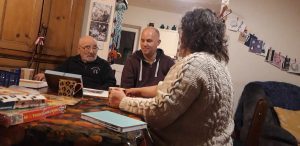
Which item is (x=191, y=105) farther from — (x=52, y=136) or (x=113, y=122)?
(x=52, y=136)

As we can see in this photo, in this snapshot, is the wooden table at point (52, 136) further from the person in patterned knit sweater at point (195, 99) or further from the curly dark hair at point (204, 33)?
the curly dark hair at point (204, 33)

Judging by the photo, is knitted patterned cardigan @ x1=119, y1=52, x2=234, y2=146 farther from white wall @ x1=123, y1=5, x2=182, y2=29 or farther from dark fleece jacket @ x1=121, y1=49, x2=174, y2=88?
white wall @ x1=123, y1=5, x2=182, y2=29

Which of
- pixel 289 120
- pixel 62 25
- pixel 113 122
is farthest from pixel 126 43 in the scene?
pixel 113 122

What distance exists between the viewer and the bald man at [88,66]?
8.18 ft

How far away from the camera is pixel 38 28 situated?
2.52 meters

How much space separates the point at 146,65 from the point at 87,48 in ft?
1.78

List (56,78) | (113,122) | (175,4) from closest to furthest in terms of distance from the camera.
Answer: (113,122)
(56,78)
(175,4)

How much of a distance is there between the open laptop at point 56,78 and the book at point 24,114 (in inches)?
19.1

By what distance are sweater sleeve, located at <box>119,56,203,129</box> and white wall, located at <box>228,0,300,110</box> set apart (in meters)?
2.44

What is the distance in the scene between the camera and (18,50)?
8.07 feet

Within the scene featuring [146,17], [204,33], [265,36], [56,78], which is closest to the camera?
[204,33]

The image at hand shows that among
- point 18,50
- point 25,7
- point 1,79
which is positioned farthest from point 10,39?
point 1,79

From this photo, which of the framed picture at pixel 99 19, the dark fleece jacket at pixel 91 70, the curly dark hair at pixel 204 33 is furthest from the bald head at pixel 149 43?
the curly dark hair at pixel 204 33

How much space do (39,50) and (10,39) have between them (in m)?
0.25
